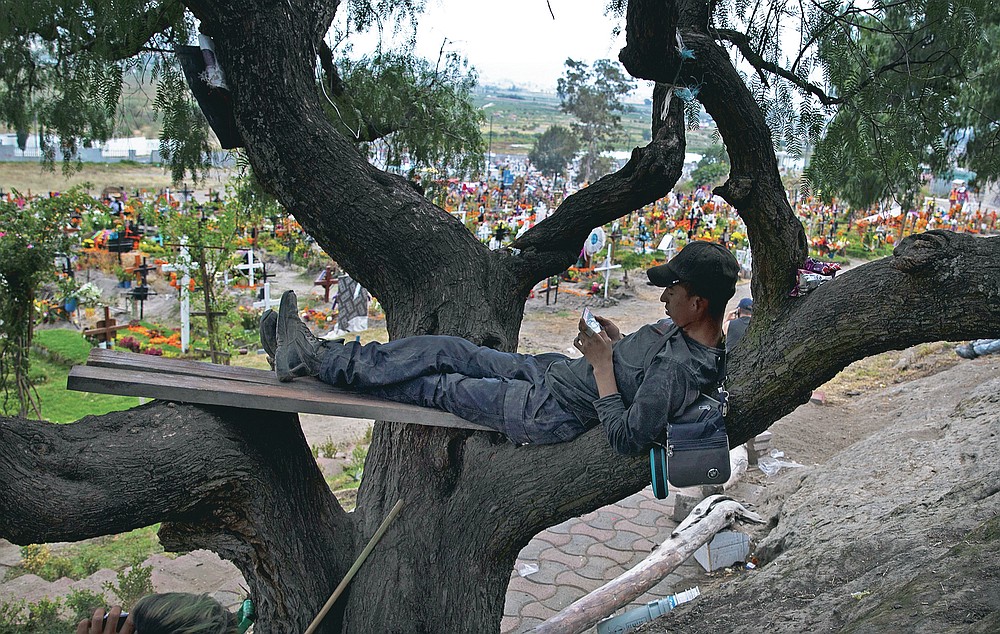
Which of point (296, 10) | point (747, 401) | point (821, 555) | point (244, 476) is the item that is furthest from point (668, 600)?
point (296, 10)

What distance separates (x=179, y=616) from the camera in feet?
8.72

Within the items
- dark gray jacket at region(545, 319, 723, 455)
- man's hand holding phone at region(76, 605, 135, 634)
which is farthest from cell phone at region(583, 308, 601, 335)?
man's hand holding phone at region(76, 605, 135, 634)

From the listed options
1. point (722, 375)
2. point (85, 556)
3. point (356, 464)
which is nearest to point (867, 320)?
point (722, 375)

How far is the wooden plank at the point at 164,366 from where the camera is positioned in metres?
3.03

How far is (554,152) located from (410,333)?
5290 cm

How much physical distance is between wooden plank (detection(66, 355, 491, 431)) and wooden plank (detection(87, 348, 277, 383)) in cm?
5

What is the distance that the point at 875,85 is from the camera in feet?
13.9

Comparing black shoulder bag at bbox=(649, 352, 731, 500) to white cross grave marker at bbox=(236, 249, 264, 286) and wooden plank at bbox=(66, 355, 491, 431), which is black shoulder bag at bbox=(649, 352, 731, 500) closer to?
wooden plank at bbox=(66, 355, 491, 431)

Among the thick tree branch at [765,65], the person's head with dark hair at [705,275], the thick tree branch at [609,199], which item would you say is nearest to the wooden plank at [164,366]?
the thick tree branch at [609,199]

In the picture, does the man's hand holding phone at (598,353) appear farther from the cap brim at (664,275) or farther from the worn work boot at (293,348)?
the worn work boot at (293,348)

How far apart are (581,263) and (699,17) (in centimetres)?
1522

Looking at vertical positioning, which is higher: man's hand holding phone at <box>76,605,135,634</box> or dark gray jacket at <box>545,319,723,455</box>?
dark gray jacket at <box>545,319,723,455</box>

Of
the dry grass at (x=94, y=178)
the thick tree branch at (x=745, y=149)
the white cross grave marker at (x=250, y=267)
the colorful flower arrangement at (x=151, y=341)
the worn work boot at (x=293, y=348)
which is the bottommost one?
the colorful flower arrangement at (x=151, y=341)

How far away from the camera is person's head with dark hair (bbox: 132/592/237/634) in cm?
263
